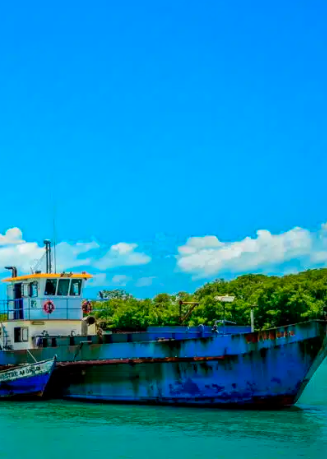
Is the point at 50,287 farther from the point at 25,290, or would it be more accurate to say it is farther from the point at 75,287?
the point at 25,290

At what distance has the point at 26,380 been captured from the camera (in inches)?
933

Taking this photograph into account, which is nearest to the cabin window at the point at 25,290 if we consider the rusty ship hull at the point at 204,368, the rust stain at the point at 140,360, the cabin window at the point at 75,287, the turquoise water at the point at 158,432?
the cabin window at the point at 75,287

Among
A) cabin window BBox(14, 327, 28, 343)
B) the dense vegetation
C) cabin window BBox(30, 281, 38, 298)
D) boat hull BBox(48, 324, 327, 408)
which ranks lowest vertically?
boat hull BBox(48, 324, 327, 408)

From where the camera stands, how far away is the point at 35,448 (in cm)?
1672

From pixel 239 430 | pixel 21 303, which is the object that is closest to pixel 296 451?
pixel 239 430

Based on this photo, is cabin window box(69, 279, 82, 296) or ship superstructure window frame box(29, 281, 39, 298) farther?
cabin window box(69, 279, 82, 296)

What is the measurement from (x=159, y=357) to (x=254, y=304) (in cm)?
3625

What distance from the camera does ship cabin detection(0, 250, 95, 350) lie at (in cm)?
2597

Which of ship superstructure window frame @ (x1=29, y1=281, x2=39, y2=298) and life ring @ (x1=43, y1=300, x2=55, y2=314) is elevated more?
ship superstructure window frame @ (x1=29, y1=281, x2=39, y2=298)

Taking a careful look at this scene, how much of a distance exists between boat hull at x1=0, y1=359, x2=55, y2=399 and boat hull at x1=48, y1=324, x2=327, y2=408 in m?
2.18

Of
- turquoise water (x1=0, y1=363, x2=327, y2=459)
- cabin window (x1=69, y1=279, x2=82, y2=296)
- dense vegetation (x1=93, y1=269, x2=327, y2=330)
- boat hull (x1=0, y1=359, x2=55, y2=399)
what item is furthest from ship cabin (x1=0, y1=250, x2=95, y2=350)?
dense vegetation (x1=93, y1=269, x2=327, y2=330)

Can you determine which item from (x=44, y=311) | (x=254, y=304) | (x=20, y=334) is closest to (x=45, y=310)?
(x=44, y=311)

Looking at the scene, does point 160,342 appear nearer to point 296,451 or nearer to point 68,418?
point 68,418

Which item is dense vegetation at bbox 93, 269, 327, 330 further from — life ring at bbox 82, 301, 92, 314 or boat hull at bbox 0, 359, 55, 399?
boat hull at bbox 0, 359, 55, 399
